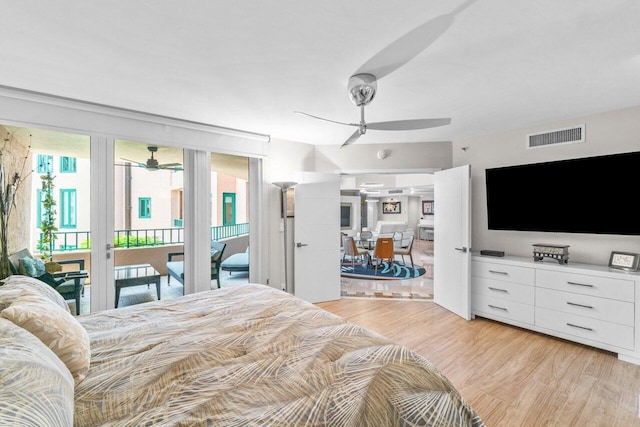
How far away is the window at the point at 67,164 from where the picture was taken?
2.89 meters

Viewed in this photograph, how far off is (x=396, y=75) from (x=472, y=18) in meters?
0.72

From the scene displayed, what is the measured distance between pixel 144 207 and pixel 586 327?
189 inches

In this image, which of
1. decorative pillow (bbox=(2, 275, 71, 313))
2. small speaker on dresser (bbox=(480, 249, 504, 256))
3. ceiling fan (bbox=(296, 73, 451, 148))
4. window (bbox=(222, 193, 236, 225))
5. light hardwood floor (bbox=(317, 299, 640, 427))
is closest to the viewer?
decorative pillow (bbox=(2, 275, 71, 313))

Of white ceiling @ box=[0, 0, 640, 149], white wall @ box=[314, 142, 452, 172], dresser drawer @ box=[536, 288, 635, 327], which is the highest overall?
white ceiling @ box=[0, 0, 640, 149]

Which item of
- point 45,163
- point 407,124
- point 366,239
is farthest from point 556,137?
point 45,163

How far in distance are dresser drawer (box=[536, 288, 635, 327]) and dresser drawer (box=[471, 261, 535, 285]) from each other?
164mm

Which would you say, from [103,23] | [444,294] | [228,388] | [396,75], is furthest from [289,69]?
[444,294]

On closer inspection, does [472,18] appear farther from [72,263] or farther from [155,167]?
[72,263]

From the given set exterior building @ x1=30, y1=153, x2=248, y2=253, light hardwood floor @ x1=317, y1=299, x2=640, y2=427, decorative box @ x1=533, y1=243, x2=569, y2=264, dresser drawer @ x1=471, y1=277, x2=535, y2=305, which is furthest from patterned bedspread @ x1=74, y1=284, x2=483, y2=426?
decorative box @ x1=533, y1=243, x2=569, y2=264

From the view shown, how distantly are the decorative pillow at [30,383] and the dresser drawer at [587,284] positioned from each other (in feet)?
13.0

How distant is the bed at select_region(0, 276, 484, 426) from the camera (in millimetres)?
952

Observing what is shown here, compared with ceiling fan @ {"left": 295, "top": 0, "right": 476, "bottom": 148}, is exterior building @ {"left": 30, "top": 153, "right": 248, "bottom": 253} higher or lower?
lower

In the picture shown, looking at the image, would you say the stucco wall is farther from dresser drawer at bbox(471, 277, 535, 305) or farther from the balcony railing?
dresser drawer at bbox(471, 277, 535, 305)

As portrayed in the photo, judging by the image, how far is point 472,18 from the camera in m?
1.63
